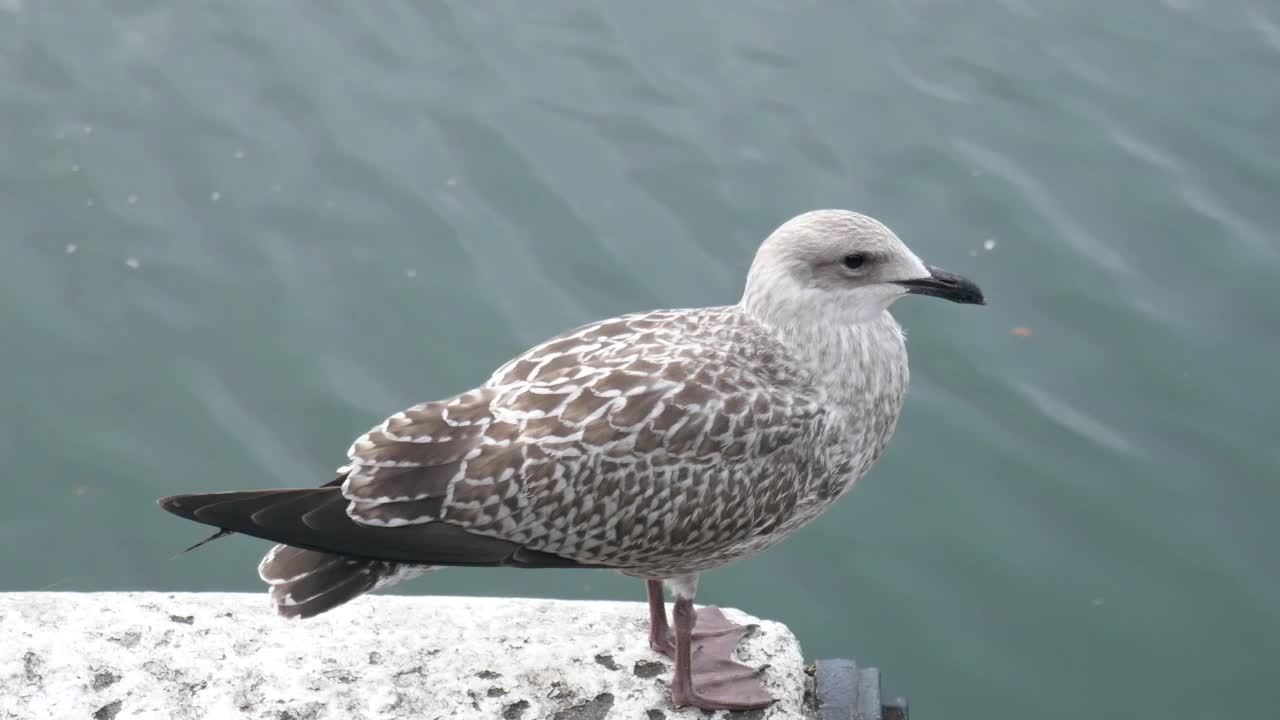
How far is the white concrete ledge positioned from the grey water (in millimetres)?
2079

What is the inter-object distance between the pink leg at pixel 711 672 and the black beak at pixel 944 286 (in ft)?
4.00

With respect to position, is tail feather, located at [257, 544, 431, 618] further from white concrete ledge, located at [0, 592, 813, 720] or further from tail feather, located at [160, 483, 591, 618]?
white concrete ledge, located at [0, 592, 813, 720]

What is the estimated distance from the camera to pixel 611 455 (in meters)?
4.47

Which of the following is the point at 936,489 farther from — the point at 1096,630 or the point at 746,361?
the point at 746,361

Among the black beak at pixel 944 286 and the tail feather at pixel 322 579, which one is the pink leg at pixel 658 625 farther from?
the black beak at pixel 944 286

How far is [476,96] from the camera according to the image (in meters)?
9.55

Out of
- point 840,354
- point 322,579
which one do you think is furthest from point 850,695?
point 322,579

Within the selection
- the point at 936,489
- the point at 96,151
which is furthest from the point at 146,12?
the point at 936,489

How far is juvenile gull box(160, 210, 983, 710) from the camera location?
4449 mm

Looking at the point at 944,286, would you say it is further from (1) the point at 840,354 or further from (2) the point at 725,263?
(2) the point at 725,263

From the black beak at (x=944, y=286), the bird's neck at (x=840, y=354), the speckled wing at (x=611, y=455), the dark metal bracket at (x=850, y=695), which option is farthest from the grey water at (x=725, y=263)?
the black beak at (x=944, y=286)

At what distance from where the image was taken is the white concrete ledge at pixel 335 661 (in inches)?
178

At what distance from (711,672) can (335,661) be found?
1.21 metres

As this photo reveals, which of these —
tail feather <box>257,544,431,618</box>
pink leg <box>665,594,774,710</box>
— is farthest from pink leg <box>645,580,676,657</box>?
tail feather <box>257,544,431,618</box>
